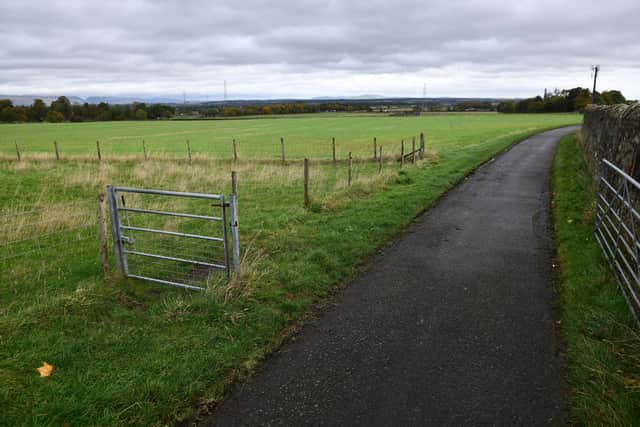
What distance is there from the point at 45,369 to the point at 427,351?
13.0 feet

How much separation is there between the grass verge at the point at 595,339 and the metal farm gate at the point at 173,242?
14.4ft

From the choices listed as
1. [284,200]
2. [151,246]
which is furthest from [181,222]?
→ [284,200]

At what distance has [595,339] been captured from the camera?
5.29m

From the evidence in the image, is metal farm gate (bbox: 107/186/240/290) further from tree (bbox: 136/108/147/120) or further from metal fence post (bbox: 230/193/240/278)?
tree (bbox: 136/108/147/120)

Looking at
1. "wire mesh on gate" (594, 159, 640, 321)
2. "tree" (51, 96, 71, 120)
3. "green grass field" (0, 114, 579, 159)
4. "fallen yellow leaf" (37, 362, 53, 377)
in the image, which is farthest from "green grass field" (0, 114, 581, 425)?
"tree" (51, 96, 71, 120)

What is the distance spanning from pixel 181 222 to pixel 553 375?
8.66 meters

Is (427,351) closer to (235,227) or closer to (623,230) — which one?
(235,227)

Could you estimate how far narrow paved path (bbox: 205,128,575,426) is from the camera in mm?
4199

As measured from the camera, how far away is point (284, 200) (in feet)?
46.3

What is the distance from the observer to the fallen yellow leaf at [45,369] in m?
4.66

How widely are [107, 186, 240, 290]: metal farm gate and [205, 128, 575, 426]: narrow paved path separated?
1.96m

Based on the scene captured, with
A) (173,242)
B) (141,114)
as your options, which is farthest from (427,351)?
(141,114)

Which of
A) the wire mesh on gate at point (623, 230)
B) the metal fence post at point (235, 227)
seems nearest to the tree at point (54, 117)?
the metal fence post at point (235, 227)

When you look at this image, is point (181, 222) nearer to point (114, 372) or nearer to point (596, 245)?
point (114, 372)
